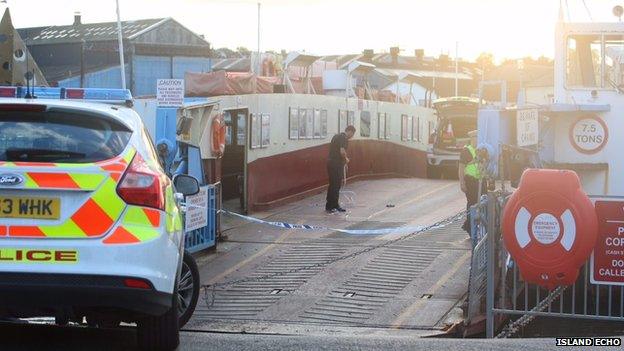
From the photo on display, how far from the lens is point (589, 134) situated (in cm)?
1477

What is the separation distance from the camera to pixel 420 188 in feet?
87.8

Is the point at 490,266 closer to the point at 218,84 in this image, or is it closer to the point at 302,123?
the point at 218,84

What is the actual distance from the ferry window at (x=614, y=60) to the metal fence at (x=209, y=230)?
5.87 metres

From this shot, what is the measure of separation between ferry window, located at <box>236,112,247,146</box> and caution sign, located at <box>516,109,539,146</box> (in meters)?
8.59

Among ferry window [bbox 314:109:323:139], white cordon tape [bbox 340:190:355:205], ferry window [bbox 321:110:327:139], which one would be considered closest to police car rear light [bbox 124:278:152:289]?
white cordon tape [bbox 340:190:355:205]

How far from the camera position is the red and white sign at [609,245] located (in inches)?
372

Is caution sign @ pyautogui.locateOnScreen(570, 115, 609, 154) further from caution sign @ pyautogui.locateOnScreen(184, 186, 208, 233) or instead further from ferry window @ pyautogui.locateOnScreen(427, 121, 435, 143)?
ferry window @ pyautogui.locateOnScreen(427, 121, 435, 143)

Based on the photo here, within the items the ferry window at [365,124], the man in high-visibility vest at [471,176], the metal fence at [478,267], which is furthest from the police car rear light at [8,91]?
the ferry window at [365,124]

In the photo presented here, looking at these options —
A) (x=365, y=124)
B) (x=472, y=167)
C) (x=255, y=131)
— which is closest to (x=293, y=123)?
(x=255, y=131)

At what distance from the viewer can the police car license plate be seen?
6.12 m

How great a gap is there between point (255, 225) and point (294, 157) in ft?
16.3

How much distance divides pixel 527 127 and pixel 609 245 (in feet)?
12.0

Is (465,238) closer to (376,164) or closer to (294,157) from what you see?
(294,157)

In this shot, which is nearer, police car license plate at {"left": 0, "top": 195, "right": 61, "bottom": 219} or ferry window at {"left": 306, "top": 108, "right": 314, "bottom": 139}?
police car license plate at {"left": 0, "top": 195, "right": 61, "bottom": 219}
